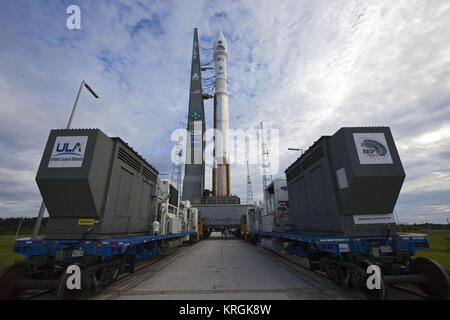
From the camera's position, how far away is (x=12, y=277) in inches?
158

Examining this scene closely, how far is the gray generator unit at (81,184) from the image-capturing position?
4.86m

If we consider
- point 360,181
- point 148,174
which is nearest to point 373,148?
point 360,181

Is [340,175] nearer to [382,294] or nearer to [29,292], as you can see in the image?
[382,294]

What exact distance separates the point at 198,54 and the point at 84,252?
44967 mm

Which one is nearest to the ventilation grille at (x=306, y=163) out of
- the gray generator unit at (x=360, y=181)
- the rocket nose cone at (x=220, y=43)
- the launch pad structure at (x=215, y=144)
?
the gray generator unit at (x=360, y=181)

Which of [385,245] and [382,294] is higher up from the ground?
[385,245]

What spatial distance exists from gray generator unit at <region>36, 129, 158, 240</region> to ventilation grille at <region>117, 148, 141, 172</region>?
0.20 meters

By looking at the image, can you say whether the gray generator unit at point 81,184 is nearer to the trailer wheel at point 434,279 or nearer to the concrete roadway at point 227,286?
the concrete roadway at point 227,286

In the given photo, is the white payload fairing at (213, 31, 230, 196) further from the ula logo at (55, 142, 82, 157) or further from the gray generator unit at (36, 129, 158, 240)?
the ula logo at (55, 142, 82, 157)

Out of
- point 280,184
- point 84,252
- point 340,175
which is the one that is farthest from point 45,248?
point 280,184

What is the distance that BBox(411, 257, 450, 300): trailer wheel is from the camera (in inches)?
151

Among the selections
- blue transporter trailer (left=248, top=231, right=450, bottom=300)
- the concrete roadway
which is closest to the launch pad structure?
the concrete roadway

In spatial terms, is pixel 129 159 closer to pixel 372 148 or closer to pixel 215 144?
pixel 372 148
